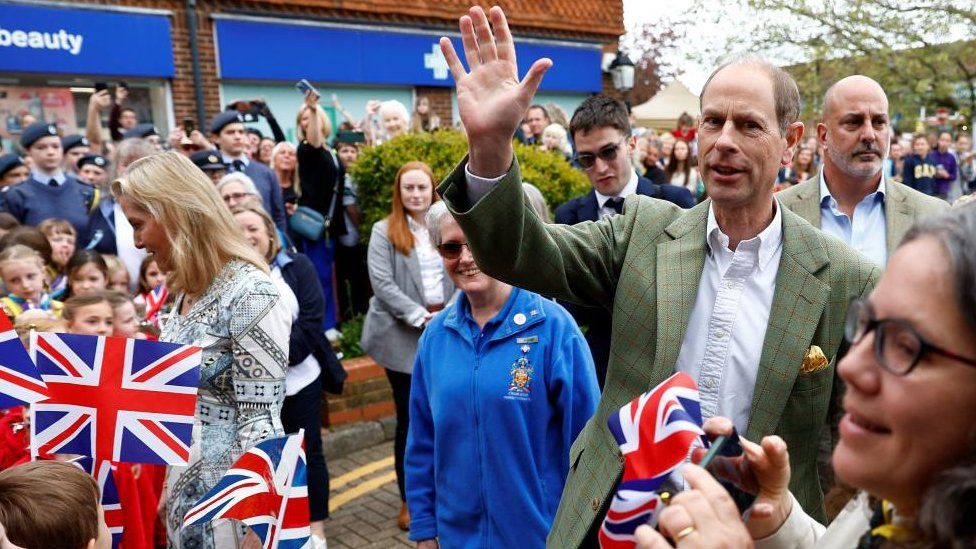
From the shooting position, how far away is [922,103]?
16219mm

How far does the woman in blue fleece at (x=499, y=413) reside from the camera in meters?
2.66

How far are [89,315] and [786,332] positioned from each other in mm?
3018

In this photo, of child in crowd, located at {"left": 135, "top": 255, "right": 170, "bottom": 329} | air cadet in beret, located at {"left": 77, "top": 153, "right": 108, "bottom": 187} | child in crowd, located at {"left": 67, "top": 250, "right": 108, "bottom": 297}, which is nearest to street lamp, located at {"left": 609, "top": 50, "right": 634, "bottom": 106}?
air cadet in beret, located at {"left": 77, "top": 153, "right": 108, "bottom": 187}

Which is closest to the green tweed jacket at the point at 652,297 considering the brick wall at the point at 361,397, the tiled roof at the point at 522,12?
the brick wall at the point at 361,397

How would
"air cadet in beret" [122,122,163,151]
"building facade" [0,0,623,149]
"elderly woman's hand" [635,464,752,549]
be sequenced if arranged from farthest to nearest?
"building facade" [0,0,623,149], "air cadet in beret" [122,122,163,151], "elderly woman's hand" [635,464,752,549]

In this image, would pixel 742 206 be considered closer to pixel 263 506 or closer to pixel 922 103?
pixel 263 506

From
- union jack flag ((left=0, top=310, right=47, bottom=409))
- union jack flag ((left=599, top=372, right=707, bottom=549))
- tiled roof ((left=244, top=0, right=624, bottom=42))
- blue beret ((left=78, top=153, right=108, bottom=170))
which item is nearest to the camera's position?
union jack flag ((left=599, top=372, right=707, bottom=549))

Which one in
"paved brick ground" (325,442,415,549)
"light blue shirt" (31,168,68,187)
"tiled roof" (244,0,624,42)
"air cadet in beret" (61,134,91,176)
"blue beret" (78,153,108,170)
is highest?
"tiled roof" (244,0,624,42)

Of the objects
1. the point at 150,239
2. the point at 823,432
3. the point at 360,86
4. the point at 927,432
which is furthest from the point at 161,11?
the point at 927,432

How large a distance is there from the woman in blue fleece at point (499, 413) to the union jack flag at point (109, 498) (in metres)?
0.99

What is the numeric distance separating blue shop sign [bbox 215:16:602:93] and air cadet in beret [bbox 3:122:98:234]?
6270mm

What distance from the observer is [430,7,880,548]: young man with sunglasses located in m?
1.95

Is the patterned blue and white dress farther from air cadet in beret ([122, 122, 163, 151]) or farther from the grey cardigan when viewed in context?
air cadet in beret ([122, 122, 163, 151])

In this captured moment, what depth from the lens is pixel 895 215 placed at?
11.4 feet
